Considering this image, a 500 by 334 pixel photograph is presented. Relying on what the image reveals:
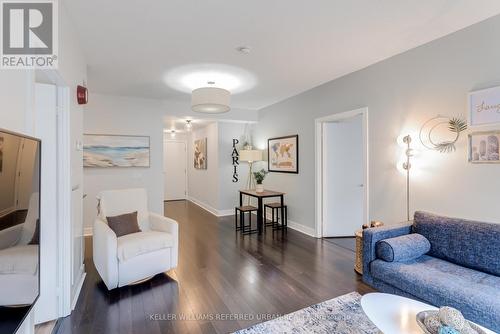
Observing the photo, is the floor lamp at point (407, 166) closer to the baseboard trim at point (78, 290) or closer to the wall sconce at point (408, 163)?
the wall sconce at point (408, 163)

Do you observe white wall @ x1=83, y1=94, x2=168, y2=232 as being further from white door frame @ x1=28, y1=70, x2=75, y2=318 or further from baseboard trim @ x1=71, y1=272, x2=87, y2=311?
white door frame @ x1=28, y1=70, x2=75, y2=318

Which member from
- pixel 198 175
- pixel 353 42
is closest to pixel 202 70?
pixel 353 42

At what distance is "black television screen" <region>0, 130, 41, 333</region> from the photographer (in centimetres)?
105

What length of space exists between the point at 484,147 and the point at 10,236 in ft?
11.0

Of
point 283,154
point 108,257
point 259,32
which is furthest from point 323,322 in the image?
point 283,154

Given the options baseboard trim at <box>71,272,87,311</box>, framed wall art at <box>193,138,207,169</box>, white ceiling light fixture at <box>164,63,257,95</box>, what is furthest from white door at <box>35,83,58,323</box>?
framed wall art at <box>193,138,207,169</box>

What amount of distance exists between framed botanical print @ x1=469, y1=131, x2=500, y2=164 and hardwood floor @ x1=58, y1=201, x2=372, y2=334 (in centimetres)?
160

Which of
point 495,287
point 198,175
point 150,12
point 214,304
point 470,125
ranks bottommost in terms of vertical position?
point 214,304

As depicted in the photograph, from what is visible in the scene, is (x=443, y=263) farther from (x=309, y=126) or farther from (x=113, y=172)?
(x=113, y=172)

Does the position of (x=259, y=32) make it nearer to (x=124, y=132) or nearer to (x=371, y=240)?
(x=371, y=240)

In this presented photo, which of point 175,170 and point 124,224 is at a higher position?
point 175,170

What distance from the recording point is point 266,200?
5.89 meters

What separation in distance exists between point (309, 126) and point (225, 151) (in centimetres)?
245

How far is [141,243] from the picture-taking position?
270 cm
